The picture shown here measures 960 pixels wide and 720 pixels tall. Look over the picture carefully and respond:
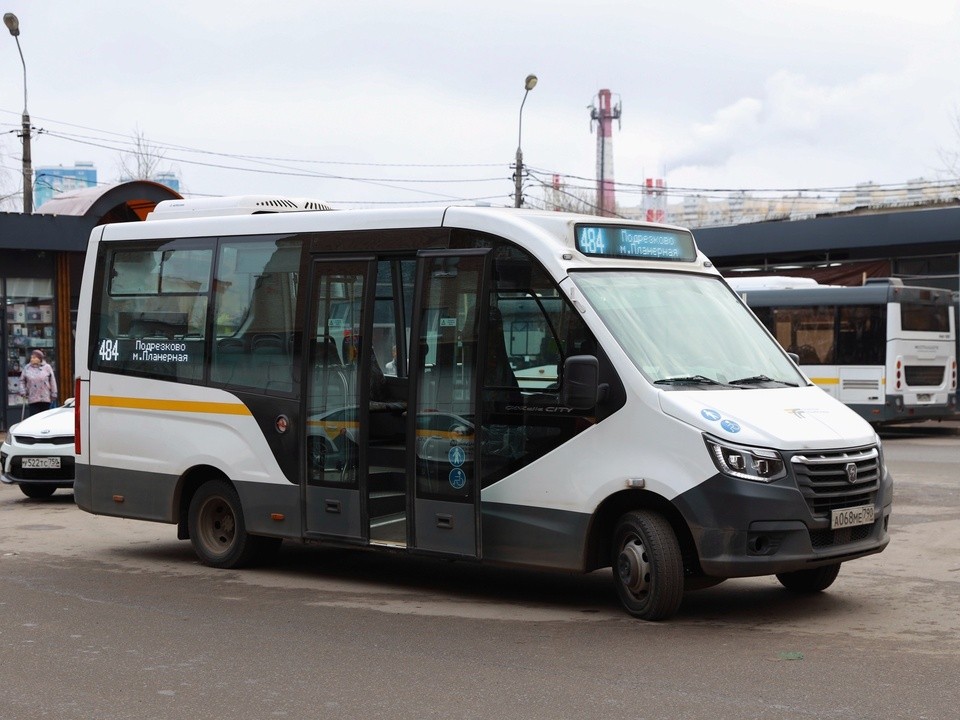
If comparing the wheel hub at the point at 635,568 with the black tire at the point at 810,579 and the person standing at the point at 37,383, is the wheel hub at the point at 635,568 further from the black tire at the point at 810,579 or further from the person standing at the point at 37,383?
the person standing at the point at 37,383

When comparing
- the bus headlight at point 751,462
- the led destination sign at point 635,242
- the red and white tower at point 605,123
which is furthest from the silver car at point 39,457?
the red and white tower at point 605,123

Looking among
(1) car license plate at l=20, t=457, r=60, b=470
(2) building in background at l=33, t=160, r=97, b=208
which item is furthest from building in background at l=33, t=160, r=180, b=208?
(1) car license plate at l=20, t=457, r=60, b=470

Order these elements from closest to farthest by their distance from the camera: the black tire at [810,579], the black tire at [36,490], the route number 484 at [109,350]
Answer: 1. the black tire at [810,579]
2. the route number 484 at [109,350]
3. the black tire at [36,490]

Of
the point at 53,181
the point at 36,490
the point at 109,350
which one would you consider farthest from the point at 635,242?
the point at 53,181

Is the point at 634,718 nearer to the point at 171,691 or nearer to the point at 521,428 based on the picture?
the point at 171,691

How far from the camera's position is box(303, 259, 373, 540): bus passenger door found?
9805 mm

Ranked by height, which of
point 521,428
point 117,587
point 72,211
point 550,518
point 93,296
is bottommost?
point 117,587

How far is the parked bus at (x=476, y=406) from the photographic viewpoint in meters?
8.15

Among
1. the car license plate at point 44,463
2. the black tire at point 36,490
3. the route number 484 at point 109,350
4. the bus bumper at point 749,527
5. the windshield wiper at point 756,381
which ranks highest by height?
the route number 484 at point 109,350

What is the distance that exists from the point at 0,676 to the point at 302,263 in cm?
418

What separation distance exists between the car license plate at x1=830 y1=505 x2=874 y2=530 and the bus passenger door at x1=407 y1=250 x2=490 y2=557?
91.0 inches

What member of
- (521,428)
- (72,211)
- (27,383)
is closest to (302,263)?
(521,428)

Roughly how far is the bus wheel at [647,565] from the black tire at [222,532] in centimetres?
353

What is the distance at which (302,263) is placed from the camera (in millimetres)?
10281
